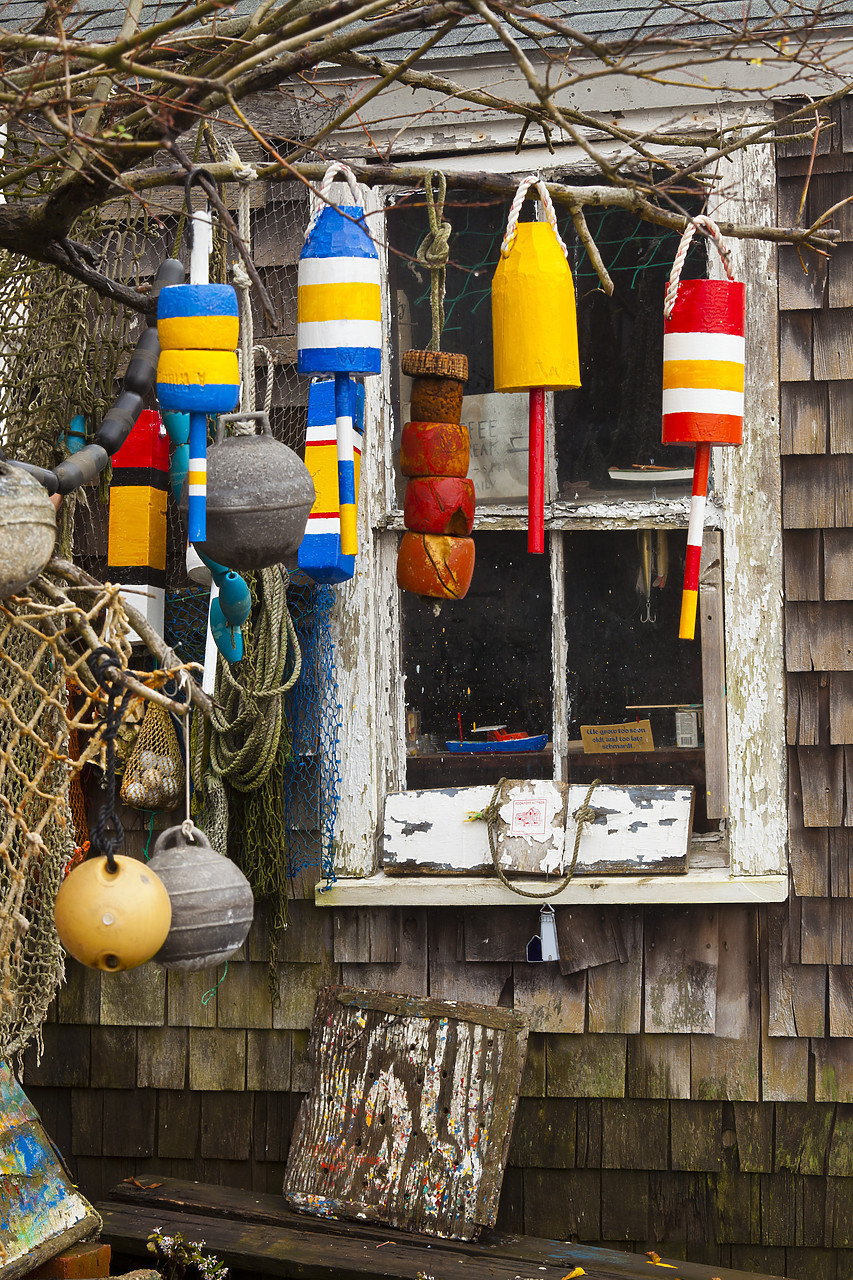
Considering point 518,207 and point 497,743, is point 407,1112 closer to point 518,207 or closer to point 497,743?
point 497,743

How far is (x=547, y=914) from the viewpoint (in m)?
3.03

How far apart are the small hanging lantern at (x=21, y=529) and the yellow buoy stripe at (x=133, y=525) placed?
1.25 metres

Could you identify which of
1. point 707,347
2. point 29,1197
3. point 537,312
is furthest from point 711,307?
point 29,1197

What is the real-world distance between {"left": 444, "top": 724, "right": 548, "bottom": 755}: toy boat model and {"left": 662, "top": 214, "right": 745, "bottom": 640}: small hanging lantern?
856mm

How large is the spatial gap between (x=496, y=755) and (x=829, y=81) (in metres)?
1.83

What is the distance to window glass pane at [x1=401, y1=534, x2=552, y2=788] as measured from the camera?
10.4ft

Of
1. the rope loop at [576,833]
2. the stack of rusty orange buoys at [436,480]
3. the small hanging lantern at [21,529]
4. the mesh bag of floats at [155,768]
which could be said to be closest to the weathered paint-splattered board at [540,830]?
the rope loop at [576,833]

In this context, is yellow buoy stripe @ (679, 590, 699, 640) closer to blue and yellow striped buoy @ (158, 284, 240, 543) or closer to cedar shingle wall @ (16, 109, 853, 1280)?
cedar shingle wall @ (16, 109, 853, 1280)

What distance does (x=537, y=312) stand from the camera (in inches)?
90.4

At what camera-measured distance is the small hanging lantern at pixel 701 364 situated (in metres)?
2.35

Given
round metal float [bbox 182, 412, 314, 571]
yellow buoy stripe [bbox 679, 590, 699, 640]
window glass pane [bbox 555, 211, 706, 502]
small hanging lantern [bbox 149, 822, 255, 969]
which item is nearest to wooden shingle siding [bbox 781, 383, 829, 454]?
window glass pane [bbox 555, 211, 706, 502]

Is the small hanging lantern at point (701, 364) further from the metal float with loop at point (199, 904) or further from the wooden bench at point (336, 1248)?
the wooden bench at point (336, 1248)

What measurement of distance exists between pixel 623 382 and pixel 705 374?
770 mm

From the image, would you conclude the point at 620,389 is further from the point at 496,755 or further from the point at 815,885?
the point at 815,885
